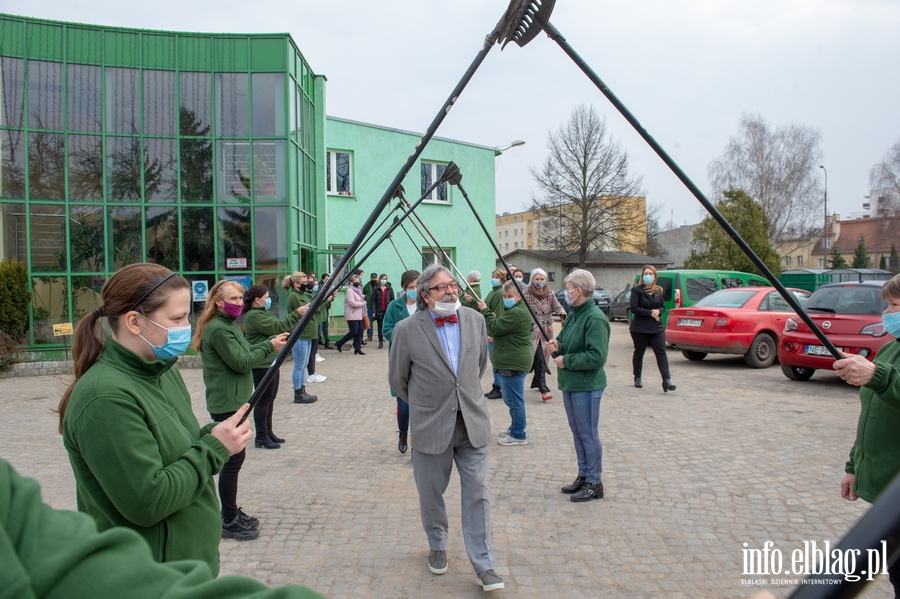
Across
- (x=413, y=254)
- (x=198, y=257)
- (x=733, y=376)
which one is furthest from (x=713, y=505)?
(x=413, y=254)

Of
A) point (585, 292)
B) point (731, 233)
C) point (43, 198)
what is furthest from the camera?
point (43, 198)

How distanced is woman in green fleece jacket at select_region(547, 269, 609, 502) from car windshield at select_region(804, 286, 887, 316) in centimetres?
658

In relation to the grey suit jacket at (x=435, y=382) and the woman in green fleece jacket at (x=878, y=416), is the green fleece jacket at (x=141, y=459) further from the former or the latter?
the woman in green fleece jacket at (x=878, y=416)

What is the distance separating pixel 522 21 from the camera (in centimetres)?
264

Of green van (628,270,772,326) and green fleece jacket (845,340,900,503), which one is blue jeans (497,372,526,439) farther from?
green van (628,270,772,326)

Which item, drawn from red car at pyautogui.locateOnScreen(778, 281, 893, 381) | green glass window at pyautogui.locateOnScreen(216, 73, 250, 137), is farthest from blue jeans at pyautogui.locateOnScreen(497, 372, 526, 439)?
green glass window at pyautogui.locateOnScreen(216, 73, 250, 137)

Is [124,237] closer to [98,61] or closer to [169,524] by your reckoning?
[98,61]

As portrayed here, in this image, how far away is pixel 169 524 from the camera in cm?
221

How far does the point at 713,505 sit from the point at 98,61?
16145 millimetres

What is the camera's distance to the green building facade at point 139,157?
14.6 m

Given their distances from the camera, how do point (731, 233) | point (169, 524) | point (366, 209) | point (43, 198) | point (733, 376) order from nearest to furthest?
1. point (169, 524)
2. point (731, 233)
3. point (733, 376)
4. point (43, 198)
5. point (366, 209)

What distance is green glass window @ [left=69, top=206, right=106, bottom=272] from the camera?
587 inches

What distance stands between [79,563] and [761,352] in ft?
45.6

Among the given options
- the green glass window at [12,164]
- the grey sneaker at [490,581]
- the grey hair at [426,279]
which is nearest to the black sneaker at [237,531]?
the grey sneaker at [490,581]
